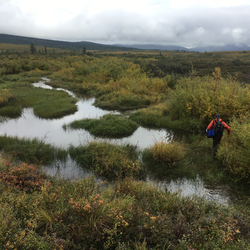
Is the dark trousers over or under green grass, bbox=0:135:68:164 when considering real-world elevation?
over

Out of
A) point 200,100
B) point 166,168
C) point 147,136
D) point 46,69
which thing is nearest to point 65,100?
point 147,136

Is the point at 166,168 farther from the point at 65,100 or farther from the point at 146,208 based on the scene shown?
the point at 65,100

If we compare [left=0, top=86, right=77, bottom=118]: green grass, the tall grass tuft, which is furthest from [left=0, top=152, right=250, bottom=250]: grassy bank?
[left=0, top=86, right=77, bottom=118]: green grass

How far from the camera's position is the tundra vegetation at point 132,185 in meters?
3.82

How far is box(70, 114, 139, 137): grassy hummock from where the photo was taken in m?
12.4

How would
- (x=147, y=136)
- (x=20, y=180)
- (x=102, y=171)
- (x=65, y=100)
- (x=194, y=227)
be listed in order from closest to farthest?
1. (x=194, y=227)
2. (x=20, y=180)
3. (x=102, y=171)
4. (x=147, y=136)
5. (x=65, y=100)

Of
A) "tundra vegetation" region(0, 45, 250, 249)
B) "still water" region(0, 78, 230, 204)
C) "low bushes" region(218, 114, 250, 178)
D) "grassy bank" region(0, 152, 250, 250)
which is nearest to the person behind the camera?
"grassy bank" region(0, 152, 250, 250)

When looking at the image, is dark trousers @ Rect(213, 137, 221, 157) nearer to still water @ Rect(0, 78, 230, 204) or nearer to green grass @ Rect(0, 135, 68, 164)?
still water @ Rect(0, 78, 230, 204)

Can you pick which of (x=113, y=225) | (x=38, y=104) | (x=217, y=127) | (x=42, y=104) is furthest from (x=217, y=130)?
(x=38, y=104)

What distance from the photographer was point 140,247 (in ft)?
11.2

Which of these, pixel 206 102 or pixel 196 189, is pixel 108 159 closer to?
pixel 196 189

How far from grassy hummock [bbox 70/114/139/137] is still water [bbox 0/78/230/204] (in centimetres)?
42

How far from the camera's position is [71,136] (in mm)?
12227

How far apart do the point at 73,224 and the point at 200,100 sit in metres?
11.4
